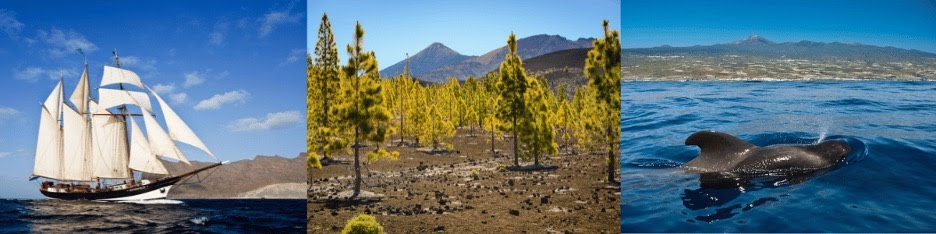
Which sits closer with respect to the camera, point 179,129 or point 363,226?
point 363,226

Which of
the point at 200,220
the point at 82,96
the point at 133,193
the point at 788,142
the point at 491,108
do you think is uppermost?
the point at 82,96

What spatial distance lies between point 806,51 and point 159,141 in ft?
59.4

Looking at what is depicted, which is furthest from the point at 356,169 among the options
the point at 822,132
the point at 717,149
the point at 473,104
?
the point at 822,132

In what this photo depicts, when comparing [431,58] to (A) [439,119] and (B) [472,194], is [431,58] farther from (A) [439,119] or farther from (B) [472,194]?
(B) [472,194]

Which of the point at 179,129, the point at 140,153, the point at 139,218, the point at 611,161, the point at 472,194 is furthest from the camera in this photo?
the point at 140,153

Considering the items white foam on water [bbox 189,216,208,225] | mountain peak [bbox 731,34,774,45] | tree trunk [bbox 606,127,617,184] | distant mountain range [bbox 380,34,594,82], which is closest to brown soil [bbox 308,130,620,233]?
tree trunk [bbox 606,127,617,184]

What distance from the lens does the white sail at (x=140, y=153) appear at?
74.7 ft

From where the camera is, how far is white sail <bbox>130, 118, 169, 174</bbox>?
74.7 ft

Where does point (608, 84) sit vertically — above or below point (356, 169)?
above

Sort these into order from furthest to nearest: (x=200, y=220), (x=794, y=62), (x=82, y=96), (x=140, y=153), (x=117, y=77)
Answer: (x=200, y=220) → (x=140, y=153) → (x=82, y=96) → (x=117, y=77) → (x=794, y=62)

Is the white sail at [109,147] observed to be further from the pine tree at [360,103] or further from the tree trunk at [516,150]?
the tree trunk at [516,150]

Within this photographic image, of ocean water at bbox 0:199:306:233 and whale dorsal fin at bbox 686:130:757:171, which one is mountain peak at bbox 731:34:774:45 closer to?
whale dorsal fin at bbox 686:130:757:171

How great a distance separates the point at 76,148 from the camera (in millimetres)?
20688

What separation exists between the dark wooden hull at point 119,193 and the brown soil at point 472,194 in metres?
15.6
